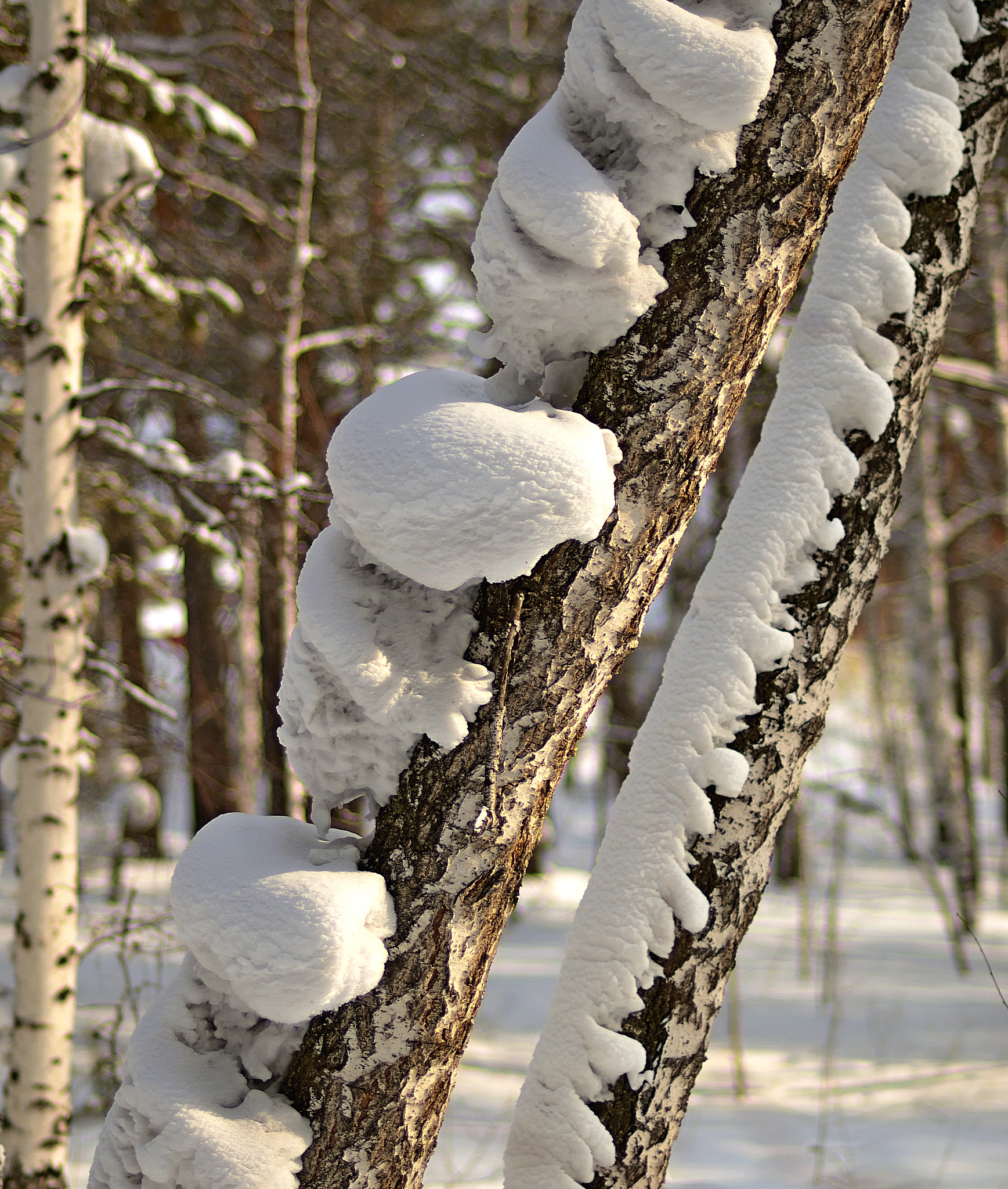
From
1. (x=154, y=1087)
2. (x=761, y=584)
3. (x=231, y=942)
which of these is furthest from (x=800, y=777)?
(x=154, y=1087)

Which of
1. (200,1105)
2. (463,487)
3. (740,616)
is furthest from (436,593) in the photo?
(200,1105)

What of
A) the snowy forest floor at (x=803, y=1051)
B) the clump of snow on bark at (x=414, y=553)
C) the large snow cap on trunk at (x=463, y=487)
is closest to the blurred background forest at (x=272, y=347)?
the snowy forest floor at (x=803, y=1051)

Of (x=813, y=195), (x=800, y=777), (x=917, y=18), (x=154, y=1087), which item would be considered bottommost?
(x=154, y=1087)

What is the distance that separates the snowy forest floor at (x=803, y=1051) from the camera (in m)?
3.38

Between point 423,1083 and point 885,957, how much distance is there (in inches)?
265

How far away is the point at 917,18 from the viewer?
1.55 metres

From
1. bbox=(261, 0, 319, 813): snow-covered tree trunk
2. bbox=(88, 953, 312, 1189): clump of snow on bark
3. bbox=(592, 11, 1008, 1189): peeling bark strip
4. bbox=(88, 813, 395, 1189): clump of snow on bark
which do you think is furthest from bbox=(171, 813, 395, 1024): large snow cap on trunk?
bbox=(261, 0, 319, 813): snow-covered tree trunk

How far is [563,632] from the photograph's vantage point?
1.12m

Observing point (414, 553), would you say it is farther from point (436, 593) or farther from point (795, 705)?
point (795, 705)

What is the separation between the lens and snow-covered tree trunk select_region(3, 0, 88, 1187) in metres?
2.81

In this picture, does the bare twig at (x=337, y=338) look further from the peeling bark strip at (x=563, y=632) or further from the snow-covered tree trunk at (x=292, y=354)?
the peeling bark strip at (x=563, y=632)

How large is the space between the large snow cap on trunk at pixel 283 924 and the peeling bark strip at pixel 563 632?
0.06 meters

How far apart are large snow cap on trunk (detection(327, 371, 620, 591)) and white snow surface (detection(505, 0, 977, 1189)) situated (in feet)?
1.64

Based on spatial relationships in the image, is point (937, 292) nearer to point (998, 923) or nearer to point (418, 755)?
point (418, 755)
